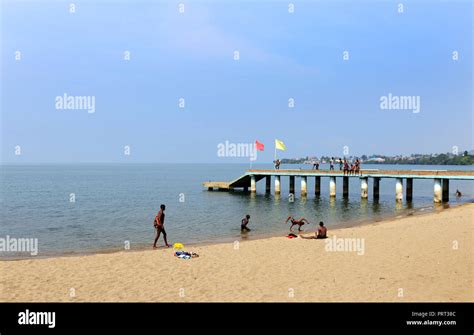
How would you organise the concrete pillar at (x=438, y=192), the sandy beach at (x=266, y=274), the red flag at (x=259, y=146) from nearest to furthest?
the sandy beach at (x=266, y=274), the concrete pillar at (x=438, y=192), the red flag at (x=259, y=146)

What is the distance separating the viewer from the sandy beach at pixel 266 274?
369 inches

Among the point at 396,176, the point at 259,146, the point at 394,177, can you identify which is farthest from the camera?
the point at 259,146

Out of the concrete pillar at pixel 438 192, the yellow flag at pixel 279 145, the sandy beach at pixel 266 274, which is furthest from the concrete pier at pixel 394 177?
the sandy beach at pixel 266 274

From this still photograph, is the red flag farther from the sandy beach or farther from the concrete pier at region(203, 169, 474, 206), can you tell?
the sandy beach

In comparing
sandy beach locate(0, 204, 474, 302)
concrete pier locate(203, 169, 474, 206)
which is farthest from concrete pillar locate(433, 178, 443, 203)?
sandy beach locate(0, 204, 474, 302)

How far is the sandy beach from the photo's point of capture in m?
9.37

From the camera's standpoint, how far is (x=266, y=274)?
1144 cm

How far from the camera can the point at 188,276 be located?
11.3 metres

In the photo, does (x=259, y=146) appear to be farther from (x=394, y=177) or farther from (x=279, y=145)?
(x=394, y=177)

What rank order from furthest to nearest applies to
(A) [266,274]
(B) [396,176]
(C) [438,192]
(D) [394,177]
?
(D) [394,177] → (B) [396,176] → (C) [438,192] → (A) [266,274]

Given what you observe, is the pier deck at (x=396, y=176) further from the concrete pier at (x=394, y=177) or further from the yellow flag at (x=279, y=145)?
the yellow flag at (x=279, y=145)

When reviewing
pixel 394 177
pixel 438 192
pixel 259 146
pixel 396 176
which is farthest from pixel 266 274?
pixel 259 146
